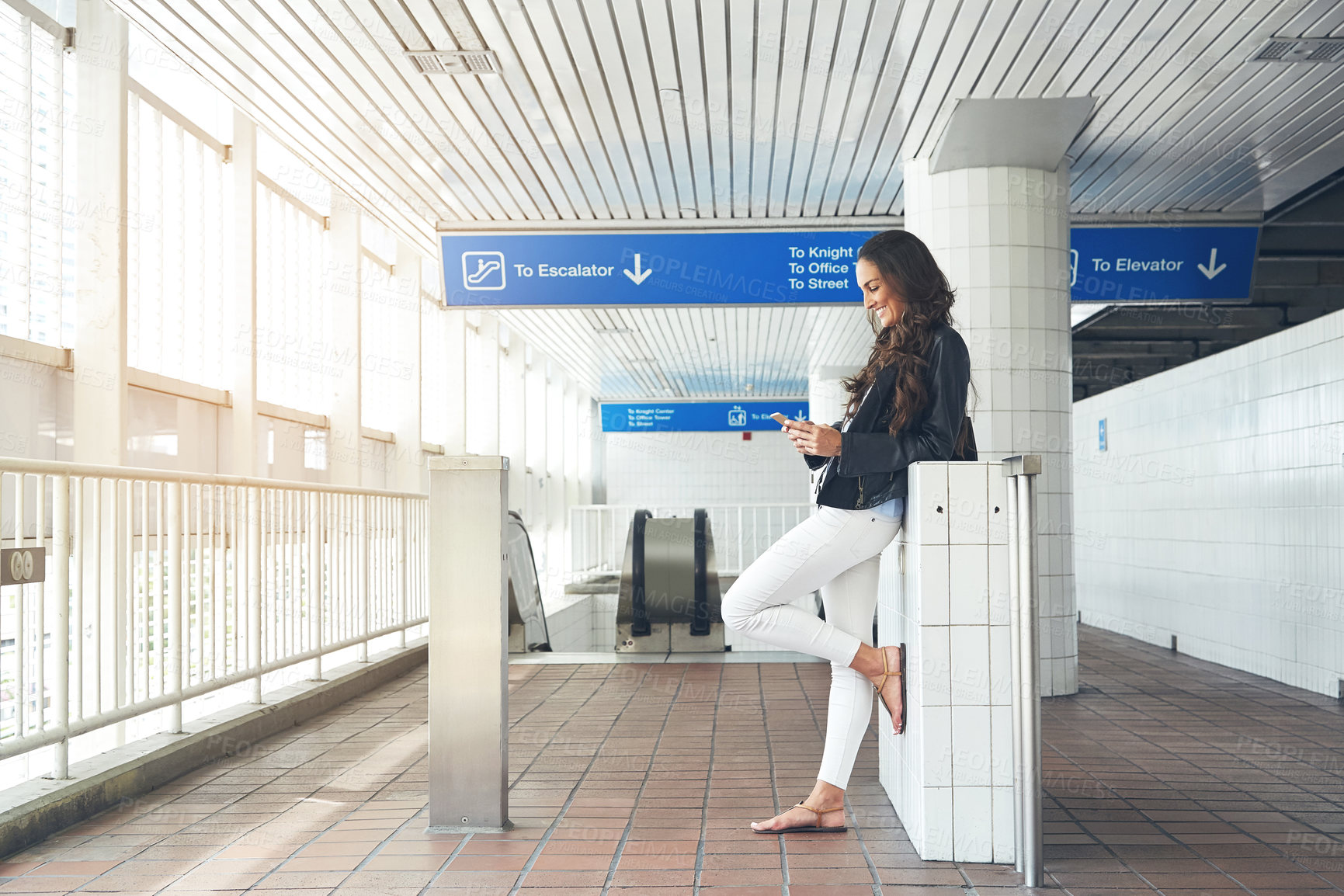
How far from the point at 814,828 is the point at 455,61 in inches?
154

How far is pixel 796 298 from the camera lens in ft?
24.7

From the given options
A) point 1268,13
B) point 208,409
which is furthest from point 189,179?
point 1268,13

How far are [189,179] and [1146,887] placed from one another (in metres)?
6.63

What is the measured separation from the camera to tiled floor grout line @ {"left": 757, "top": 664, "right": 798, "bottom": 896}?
2.59 meters

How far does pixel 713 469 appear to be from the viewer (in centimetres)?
2362

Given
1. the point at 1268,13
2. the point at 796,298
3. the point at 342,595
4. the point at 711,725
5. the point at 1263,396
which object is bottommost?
the point at 711,725

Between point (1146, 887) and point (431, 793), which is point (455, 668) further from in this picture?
point (1146, 887)

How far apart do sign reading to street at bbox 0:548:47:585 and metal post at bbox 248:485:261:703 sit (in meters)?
1.44

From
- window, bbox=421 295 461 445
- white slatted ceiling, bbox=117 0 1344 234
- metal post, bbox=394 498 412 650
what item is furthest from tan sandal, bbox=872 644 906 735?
window, bbox=421 295 461 445

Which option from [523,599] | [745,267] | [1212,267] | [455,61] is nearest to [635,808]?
[455,61]

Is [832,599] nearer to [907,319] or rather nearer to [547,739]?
[907,319]

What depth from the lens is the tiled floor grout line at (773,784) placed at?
102 inches

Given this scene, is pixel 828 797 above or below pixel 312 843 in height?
above

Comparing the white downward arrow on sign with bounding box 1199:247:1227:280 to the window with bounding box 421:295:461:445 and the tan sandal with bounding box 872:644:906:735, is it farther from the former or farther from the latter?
the window with bounding box 421:295:461:445
